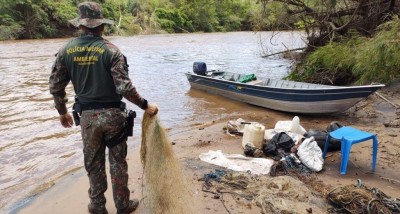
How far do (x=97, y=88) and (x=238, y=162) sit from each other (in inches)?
111

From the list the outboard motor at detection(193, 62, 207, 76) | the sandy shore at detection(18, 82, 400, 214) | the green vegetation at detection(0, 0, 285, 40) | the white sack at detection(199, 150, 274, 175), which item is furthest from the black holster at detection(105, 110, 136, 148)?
the green vegetation at detection(0, 0, 285, 40)

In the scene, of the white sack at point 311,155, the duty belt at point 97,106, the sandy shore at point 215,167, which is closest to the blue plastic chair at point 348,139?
the sandy shore at point 215,167

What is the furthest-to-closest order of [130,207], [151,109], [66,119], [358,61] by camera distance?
1. [358,61]
2. [130,207]
3. [66,119]
4. [151,109]

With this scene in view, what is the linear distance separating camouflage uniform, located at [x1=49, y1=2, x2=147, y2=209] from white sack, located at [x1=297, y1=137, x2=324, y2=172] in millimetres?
2829

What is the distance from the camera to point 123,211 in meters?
3.88

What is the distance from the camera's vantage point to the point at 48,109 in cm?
968

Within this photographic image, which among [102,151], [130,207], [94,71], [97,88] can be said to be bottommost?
[130,207]

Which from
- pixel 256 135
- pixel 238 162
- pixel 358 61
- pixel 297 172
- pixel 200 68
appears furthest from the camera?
pixel 200 68

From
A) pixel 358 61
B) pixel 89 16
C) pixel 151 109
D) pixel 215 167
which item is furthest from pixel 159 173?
pixel 358 61

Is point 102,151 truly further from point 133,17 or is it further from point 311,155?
point 133,17

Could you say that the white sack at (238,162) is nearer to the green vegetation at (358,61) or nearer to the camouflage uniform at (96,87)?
the camouflage uniform at (96,87)

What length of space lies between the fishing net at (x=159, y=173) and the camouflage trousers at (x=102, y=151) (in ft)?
0.82

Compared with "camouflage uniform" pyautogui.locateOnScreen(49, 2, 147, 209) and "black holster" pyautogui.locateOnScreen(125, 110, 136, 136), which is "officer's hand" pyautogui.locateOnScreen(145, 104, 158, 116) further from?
"black holster" pyautogui.locateOnScreen(125, 110, 136, 136)

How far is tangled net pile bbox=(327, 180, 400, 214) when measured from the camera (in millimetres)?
3738
